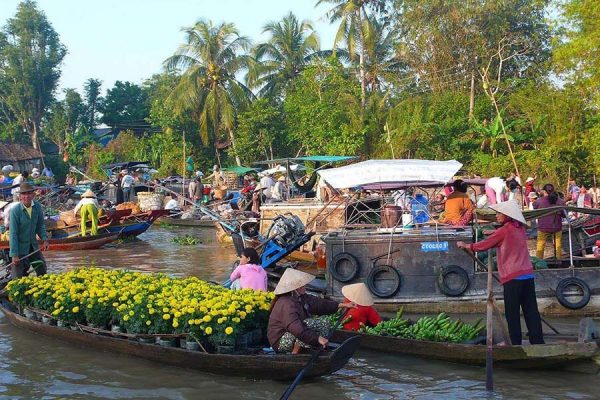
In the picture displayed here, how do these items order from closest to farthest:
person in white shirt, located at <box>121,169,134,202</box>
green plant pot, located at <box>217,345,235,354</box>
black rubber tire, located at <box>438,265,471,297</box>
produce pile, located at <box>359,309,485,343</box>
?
1. green plant pot, located at <box>217,345,235,354</box>
2. produce pile, located at <box>359,309,485,343</box>
3. black rubber tire, located at <box>438,265,471,297</box>
4. person in white shirt, located at <box>121,169,134,202</box>

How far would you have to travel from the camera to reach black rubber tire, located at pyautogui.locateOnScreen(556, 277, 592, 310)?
9336 mm

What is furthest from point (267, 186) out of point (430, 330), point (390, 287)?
point (430, 330)

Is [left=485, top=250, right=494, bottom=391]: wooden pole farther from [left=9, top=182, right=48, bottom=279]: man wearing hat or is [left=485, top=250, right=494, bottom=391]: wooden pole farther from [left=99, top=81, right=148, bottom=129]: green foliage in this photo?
[left=99, top=81, right=148, bottom=129]: green foliage

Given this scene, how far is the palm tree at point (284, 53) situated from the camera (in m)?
37.1

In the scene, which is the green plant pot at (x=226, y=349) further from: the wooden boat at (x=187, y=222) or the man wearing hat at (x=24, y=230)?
the wooden boat at (x=187, y=222)

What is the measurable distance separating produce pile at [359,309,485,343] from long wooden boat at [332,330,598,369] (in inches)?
5.5

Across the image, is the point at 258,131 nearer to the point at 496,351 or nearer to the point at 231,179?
the point at 231,179

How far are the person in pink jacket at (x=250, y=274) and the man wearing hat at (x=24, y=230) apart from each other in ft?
8.92

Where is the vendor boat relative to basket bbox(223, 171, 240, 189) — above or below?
below

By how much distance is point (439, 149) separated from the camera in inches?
1075

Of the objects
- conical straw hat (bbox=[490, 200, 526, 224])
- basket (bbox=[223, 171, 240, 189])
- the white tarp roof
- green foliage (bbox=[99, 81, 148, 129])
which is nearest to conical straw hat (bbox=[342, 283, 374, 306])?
conical straw hat (bbox=[490, 200, 526, 224])

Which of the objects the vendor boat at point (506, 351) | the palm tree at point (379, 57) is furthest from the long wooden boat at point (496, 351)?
the palm tree at point (379, 57)

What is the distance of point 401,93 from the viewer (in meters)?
31.5

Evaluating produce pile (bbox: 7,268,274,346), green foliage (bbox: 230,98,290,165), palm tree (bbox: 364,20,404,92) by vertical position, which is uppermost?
palm tree (bbox: 364,20,404,92)
